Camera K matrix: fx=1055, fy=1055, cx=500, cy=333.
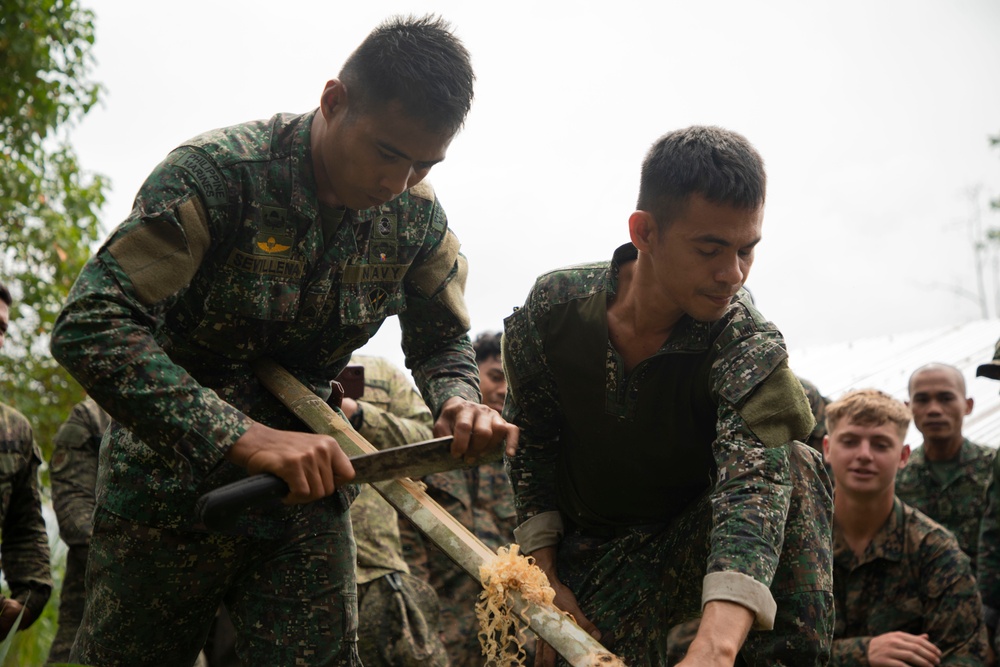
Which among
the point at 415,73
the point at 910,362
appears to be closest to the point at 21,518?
the point at 415,73

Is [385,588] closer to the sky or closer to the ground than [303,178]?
closer to the ground

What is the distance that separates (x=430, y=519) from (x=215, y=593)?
0.68 meters

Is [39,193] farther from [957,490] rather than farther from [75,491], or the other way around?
[957,490]

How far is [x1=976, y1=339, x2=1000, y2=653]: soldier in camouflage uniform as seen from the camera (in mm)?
5676

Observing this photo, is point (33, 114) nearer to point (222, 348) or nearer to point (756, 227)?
point (222, 348)

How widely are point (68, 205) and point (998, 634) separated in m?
7.04

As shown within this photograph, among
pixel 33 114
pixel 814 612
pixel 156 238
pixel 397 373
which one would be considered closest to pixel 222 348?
pixel 156 238

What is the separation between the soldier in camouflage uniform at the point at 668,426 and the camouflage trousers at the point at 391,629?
1778 mm

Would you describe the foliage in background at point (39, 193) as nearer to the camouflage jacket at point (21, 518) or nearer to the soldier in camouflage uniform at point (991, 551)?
the camouflage jacket at point (21, 518)

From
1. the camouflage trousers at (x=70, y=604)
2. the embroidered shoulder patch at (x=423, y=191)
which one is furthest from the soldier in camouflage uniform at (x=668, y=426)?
the camouflage trousers at (x=70, y=604)

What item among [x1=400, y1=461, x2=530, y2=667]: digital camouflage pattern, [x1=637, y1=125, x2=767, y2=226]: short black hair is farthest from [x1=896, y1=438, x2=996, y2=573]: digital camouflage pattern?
[x1=637, y1=125, x2=767, y2=226]: short black hair

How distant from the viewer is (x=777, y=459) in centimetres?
303

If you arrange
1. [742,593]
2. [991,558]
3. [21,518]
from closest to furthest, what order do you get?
[742,593], [21,518], [991,558]

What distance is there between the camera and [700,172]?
10.7 ft
